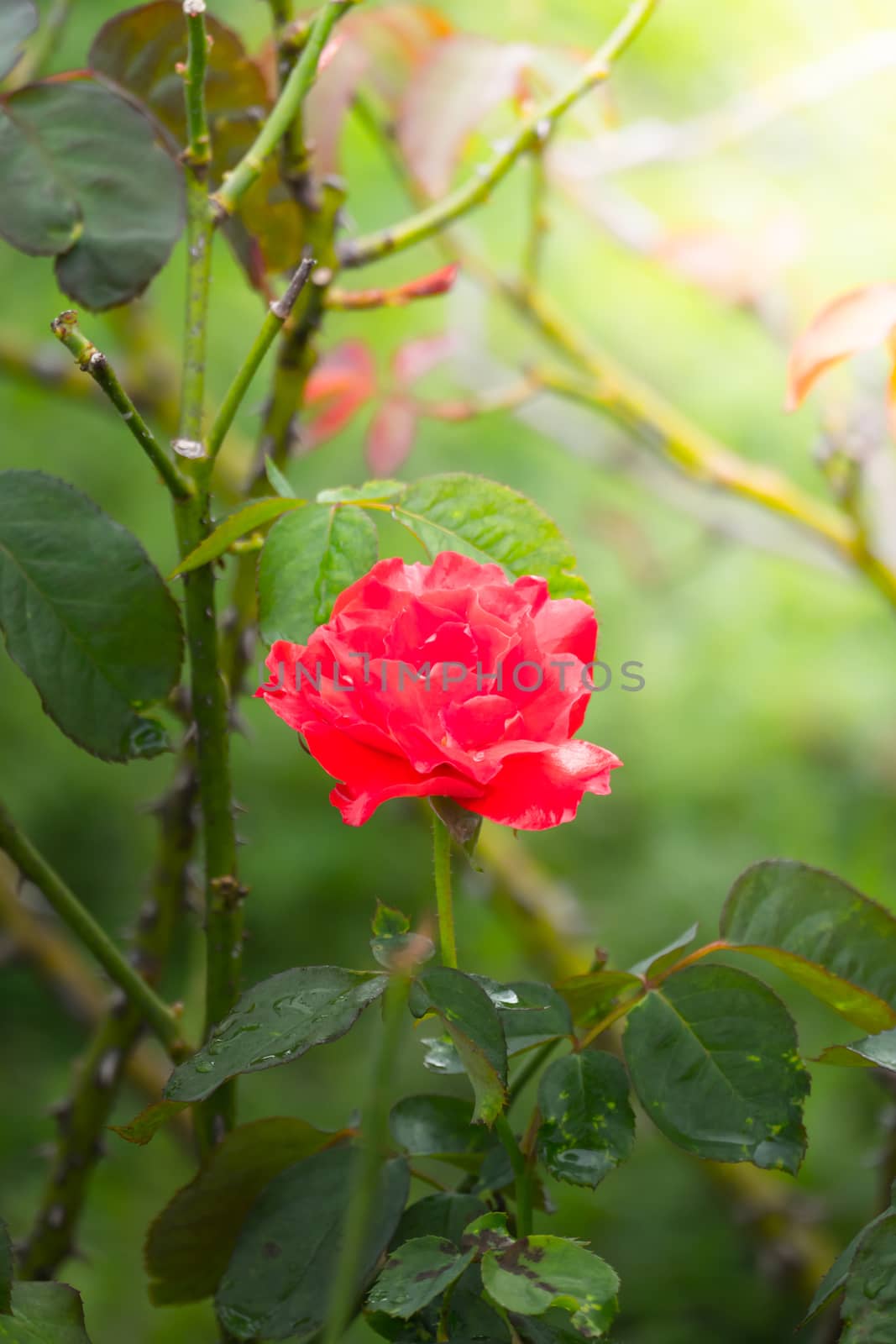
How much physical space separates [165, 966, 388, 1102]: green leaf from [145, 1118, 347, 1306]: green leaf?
0.06 m

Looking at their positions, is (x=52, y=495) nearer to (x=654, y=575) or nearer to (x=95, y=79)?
(x=95, y=79)

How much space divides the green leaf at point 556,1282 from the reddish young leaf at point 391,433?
0.58 metres

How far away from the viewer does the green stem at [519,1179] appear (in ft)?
0.90

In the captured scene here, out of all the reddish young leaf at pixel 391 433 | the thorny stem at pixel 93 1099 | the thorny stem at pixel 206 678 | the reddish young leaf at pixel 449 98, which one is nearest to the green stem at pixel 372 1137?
the thorny stem at pixel 206 678

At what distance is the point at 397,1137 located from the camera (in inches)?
12.6

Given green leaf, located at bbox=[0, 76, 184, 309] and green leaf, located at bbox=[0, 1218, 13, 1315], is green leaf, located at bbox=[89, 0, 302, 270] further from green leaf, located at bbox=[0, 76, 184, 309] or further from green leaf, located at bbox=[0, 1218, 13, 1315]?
green leaf, located at bbox=[0, 1218, 13, 1315]

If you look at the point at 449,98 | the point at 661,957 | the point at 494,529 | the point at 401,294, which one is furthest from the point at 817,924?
the point at 449,98

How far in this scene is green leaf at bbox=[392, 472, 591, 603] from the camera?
0.30m

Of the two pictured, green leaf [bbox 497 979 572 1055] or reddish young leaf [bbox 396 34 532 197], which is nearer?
green leaf [bbox 497 979 572 1055]

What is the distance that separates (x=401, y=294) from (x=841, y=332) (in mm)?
163

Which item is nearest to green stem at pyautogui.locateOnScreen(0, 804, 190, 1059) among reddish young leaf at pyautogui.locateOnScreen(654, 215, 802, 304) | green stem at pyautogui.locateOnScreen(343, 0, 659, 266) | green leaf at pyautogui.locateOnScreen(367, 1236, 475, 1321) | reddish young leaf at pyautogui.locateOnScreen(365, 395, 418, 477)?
green leaf at pyautogui.locateOnScreen(367, 1236, 475, 1321)

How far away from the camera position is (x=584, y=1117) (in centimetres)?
28

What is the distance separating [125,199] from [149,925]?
0.93 ft

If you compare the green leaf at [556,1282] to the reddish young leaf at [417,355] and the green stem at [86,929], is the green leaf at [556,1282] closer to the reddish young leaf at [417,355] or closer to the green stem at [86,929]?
the green stem at [86,929]
